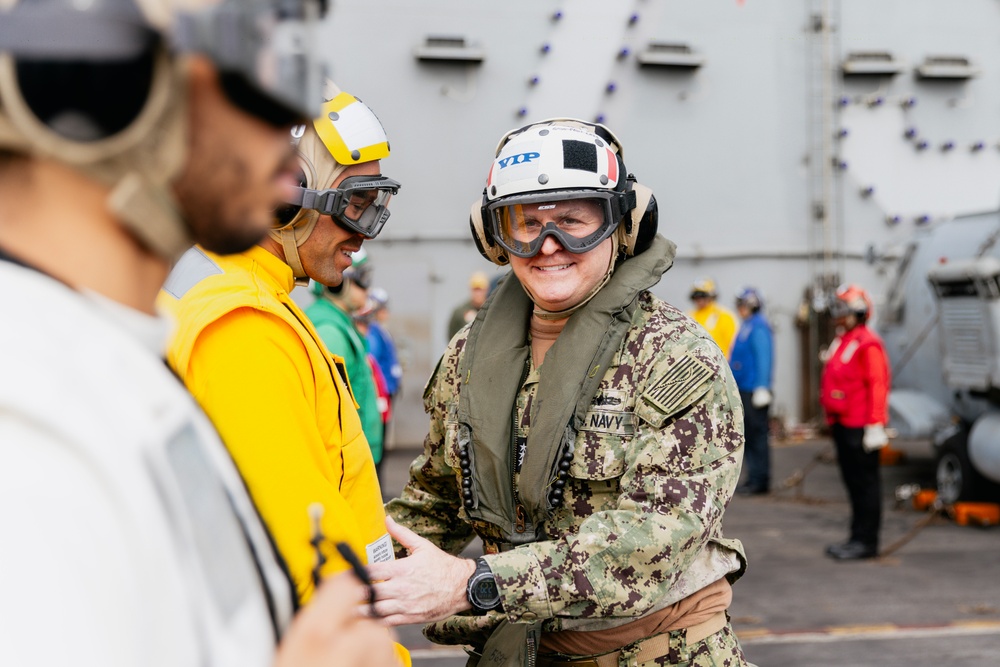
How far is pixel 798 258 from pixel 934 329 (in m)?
4.68

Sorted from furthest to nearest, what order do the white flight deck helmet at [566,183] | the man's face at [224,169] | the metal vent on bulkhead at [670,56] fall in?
the metal vent on bulkhead at [670,56], the white flight deck helmet at [566,183], the man's face at [224,169]

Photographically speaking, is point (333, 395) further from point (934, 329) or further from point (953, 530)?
point (934, 329)

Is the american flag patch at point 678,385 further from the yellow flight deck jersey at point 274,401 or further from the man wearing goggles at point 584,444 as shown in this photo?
the yellow flight deck jersey at point 274,401

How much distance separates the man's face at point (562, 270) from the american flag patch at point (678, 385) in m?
0.31

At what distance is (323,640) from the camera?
0.86m

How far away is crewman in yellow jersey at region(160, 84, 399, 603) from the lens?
1365 mm

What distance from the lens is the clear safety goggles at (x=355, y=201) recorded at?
2.12 m

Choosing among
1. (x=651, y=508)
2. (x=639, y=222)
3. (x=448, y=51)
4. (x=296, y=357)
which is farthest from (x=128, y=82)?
(x=448, y=51)

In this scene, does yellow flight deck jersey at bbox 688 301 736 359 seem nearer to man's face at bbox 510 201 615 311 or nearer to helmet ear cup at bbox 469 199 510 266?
helmet ear cup at bbox 469 199 510 266

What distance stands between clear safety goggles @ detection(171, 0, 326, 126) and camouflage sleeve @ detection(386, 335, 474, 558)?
1.66 m

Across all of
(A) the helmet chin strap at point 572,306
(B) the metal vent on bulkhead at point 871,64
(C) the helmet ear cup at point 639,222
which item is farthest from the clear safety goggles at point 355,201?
(B) the metal vent on bulkhead at point 871,64

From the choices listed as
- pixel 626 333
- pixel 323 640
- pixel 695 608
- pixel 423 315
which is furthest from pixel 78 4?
pixel 423 315

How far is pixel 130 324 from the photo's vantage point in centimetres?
81

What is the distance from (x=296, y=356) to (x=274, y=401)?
0.16 metres
